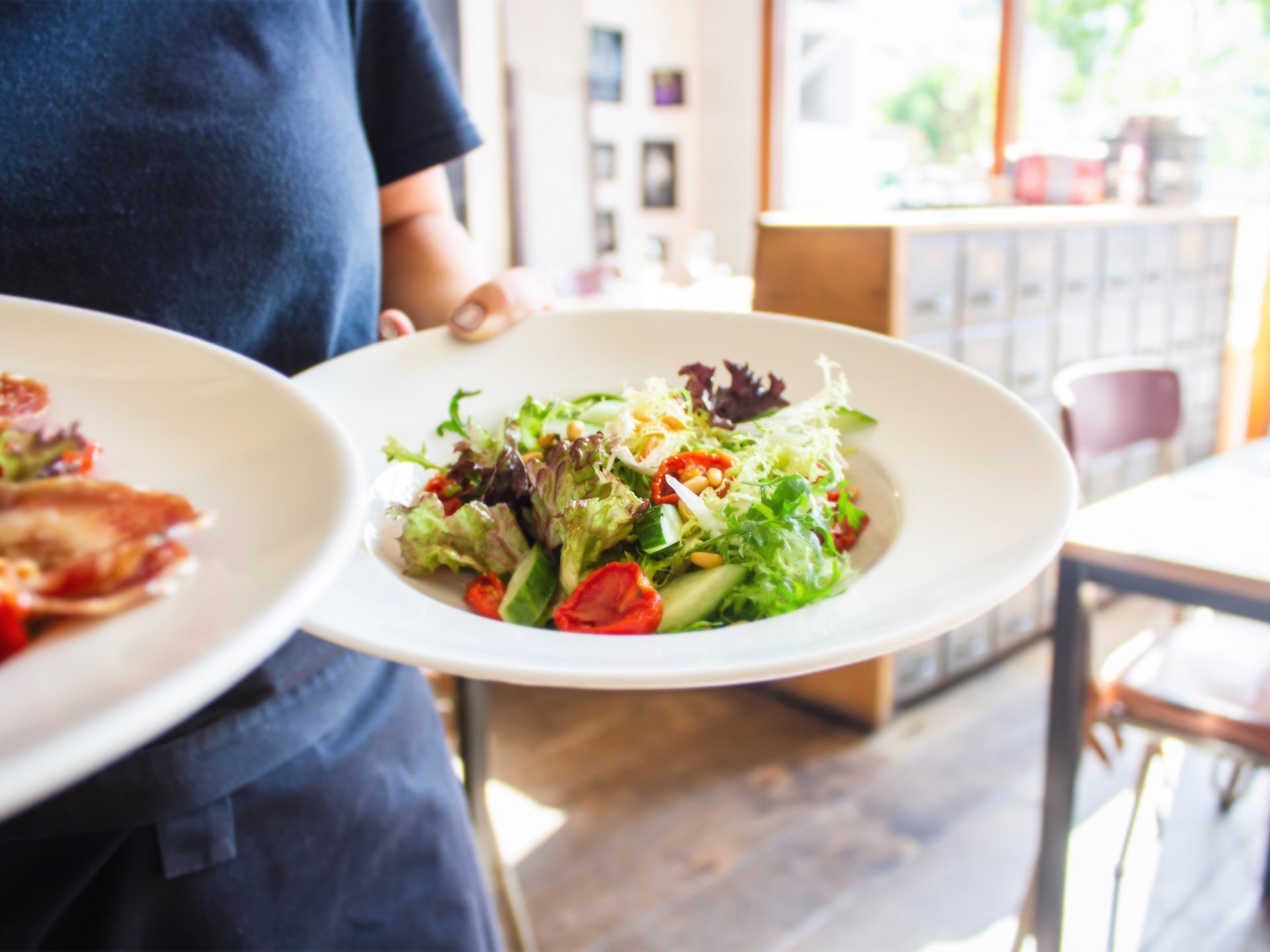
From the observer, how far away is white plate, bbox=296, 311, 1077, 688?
0.47 metres

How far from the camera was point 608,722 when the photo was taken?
3.07 m

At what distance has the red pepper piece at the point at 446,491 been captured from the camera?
74cm

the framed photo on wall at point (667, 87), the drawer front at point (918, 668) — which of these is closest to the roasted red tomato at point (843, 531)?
the drawer front at point (918, 668)

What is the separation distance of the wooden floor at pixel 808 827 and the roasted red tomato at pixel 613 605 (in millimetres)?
1792

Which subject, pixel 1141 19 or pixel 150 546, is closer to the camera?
pixel 150 546

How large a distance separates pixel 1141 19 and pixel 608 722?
444cm

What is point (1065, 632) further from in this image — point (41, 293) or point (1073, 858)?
point (41, 293)

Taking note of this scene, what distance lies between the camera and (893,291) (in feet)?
9.05

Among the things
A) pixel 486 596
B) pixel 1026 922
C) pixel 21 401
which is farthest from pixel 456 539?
pixel 1026 922

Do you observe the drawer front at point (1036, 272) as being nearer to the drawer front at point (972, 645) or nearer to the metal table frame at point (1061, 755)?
the drawer front at point (972, 645)

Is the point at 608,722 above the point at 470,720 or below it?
below

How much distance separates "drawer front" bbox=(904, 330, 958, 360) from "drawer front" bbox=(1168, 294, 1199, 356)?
177cm

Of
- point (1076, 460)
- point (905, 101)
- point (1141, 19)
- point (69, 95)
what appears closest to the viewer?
point (69, 95)

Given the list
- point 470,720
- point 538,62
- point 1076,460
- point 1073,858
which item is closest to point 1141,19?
point 538,62
